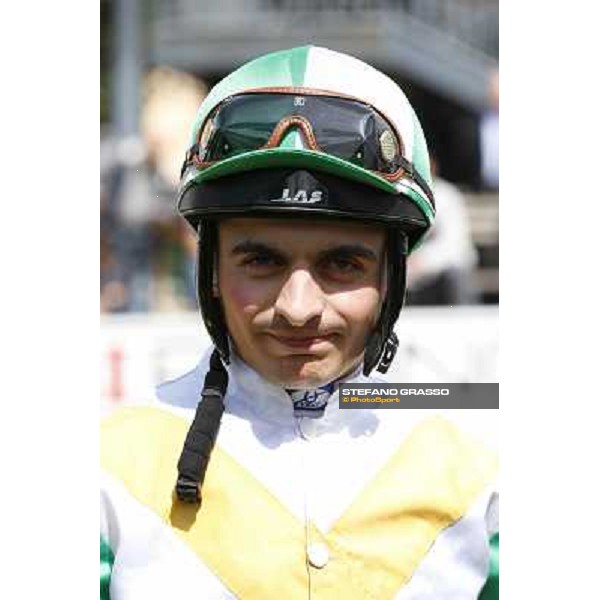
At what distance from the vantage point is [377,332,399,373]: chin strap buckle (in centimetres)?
193

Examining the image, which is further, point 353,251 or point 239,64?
point 239,64

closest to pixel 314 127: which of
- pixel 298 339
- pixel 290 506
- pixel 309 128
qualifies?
pixel 309 128

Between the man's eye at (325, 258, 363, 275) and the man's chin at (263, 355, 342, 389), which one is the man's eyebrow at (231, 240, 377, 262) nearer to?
the man's eye at (325, 258, 363, 275)

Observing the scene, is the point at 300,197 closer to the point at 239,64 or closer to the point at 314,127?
the point at 314,127

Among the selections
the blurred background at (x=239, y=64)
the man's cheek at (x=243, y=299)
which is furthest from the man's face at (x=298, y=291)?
the blurred background at (x=239, y=64)

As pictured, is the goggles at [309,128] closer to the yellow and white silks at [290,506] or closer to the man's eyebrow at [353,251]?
the man's eyebrow at [353,251]

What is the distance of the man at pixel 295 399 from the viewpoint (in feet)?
5.89

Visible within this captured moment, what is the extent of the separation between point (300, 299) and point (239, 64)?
1024 mm

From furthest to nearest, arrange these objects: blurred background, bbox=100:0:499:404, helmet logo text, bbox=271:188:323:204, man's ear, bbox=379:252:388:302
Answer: blurred background, bbox=100:0:499:404, man's ear, bbox=379:252:388:302, helmet logo text, bbox=271:188:323:204

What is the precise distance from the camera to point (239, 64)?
269cm

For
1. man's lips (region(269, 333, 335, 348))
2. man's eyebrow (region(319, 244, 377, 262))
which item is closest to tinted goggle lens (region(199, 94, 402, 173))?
man's eyebrow (region(319, 244, 377, 262))

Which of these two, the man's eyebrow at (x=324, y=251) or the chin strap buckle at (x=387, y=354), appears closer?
the man's eyebrow at (x=324, y=251)

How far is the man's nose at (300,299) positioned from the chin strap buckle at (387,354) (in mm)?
164
